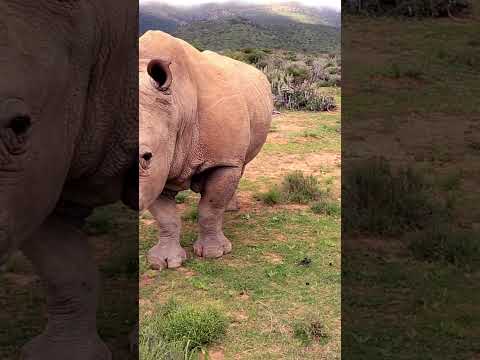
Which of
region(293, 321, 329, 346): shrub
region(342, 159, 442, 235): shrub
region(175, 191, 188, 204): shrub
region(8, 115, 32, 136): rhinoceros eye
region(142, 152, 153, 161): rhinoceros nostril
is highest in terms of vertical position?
region(8, 115, 32, 136): rhinoceros eye

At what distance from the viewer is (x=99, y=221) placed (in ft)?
17.4

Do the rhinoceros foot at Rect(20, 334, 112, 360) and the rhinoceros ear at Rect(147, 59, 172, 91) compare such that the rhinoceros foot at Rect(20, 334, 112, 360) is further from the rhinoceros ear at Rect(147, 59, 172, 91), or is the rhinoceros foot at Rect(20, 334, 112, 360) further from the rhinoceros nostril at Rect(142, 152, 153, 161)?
the rhinoceros ear at Rect(147, 59, 172, 91)

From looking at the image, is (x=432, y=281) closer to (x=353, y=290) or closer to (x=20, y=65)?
(x=353, y=290)

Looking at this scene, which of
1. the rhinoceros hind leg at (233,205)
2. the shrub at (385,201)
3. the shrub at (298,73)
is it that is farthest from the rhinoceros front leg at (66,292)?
the shrub at (298,73)

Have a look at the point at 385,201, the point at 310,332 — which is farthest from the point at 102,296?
the point at 385,201

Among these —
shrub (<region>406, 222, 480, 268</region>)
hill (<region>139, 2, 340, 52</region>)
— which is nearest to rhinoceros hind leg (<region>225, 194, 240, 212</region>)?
shrub (<region>406, 222, 480, 268</region>)

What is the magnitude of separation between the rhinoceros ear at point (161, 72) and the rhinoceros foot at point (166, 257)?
5.25 ft

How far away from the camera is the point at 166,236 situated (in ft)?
15.1

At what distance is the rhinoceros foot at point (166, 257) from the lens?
4.60 meters

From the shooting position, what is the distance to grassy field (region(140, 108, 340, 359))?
3.51 meters

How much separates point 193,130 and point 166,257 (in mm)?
1128

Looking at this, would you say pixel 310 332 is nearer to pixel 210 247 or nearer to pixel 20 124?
pixel 210 247

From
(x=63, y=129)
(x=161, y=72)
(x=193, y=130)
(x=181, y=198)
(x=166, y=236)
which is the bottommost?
(x=181, y=198)

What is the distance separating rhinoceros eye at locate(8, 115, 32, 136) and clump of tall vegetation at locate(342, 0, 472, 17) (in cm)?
2014
